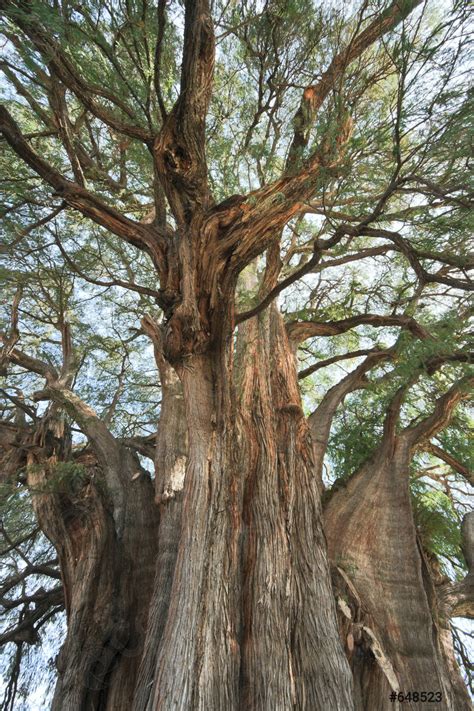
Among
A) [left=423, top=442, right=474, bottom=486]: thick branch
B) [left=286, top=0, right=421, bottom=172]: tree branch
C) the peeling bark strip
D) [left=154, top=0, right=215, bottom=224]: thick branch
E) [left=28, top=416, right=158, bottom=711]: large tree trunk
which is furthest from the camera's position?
[left=423, top=442, right=474, bottom=486]: thick branch

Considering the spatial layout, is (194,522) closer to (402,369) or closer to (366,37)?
(402,369)

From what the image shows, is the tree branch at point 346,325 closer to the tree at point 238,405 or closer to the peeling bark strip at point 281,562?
the tree at point 238,405

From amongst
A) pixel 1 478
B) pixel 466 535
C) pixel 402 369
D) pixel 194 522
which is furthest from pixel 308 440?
pixel 1 478

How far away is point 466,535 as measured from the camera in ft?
11.6

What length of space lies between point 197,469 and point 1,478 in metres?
2.15

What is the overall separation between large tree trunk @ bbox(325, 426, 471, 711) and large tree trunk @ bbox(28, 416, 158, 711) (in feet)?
5.05

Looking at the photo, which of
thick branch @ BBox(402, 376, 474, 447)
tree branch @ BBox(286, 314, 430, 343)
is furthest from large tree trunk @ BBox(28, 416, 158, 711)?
thick branch @ BBox(402, 376, 474, 447)

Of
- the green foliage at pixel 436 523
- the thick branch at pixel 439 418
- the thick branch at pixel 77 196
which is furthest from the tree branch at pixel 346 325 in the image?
the thick branch at pixel 77 196

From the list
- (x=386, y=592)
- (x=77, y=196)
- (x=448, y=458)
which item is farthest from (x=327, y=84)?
(x=386, y=592)

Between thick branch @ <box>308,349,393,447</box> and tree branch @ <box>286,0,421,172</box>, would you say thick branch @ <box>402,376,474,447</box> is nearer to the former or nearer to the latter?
thick branch @ <box>308,349,393,447</box>

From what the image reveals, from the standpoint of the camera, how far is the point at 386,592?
3.03m

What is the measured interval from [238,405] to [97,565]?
63.6 inches

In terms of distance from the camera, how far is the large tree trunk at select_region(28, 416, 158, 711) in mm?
2695

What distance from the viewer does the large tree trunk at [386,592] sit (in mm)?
2615
